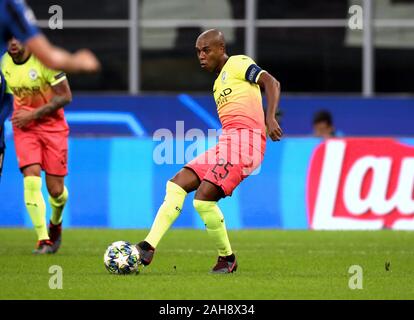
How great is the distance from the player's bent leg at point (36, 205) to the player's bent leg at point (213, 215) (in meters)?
2.73

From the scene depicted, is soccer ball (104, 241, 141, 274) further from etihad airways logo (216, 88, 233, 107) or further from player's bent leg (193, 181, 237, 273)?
etihad airways logo (216, 88, 233, 107)

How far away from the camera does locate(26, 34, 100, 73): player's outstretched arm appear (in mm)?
8242

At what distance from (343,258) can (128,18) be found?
530 inches

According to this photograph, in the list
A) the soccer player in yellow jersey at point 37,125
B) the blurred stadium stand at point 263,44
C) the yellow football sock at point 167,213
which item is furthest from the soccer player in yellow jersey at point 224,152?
the blurred stadium stand at point 263,44

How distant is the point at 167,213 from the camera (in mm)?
10820

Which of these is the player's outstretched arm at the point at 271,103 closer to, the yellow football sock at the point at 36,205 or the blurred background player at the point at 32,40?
the blurred background player at the point at 32,40

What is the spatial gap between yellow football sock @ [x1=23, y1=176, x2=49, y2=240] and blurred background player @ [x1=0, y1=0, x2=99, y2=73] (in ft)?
13.9

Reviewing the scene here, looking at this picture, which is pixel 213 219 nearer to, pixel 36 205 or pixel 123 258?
pixel 123 258

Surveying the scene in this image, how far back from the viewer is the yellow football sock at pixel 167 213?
10.8 meters

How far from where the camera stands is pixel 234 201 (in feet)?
55.4

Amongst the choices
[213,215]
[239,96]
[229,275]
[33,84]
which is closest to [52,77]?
[33,84]

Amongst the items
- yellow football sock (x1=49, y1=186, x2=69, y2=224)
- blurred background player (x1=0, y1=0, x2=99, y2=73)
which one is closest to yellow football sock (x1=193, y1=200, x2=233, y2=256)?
blurred background player (x1=0, y1=0, x2=99, y2=73)

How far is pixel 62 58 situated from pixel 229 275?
318 centimetres

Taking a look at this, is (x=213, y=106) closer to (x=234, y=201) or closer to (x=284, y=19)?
(x=284, y=19)
